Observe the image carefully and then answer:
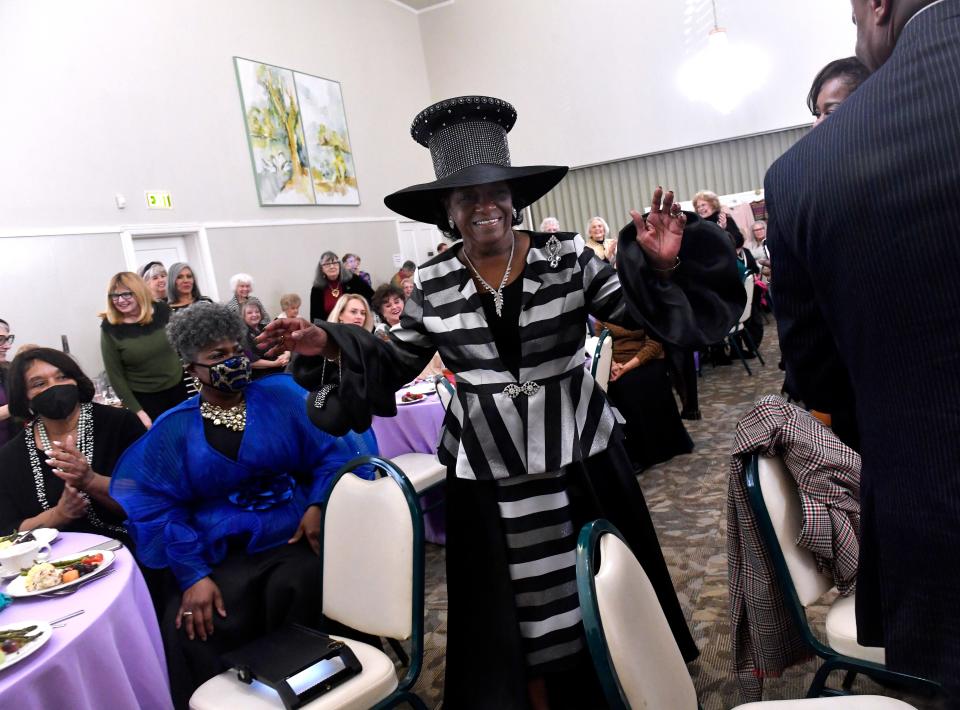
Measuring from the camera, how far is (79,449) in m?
2.70

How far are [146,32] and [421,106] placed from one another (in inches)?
217

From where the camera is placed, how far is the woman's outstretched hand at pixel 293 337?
5.62ft

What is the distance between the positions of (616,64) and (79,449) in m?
10.2

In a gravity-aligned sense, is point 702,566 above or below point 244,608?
below

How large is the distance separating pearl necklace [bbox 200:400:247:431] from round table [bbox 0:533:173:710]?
47 cm

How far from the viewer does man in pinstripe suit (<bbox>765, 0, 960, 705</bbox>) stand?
30.6 inches

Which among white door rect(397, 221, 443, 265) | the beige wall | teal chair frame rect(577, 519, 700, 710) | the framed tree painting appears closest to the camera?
teal chair frame rect(577, 519, 700, 710)

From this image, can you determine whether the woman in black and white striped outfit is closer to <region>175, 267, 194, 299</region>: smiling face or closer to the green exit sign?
<region>175, 267, 194, 299</region>: smiling face

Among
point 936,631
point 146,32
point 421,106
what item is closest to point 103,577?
point 936,631

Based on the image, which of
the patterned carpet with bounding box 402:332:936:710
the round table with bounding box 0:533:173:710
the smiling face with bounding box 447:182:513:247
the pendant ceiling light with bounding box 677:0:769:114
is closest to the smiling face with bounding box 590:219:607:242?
the patterned carpet with bounding box 402:332:936:710

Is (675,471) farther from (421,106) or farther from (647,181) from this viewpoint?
(421,106)

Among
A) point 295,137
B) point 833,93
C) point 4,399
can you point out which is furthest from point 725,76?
point 4,399

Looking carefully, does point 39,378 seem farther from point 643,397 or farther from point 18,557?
point 643,397

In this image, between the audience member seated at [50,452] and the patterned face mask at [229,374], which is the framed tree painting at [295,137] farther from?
the patterned face mask at [229,374]
